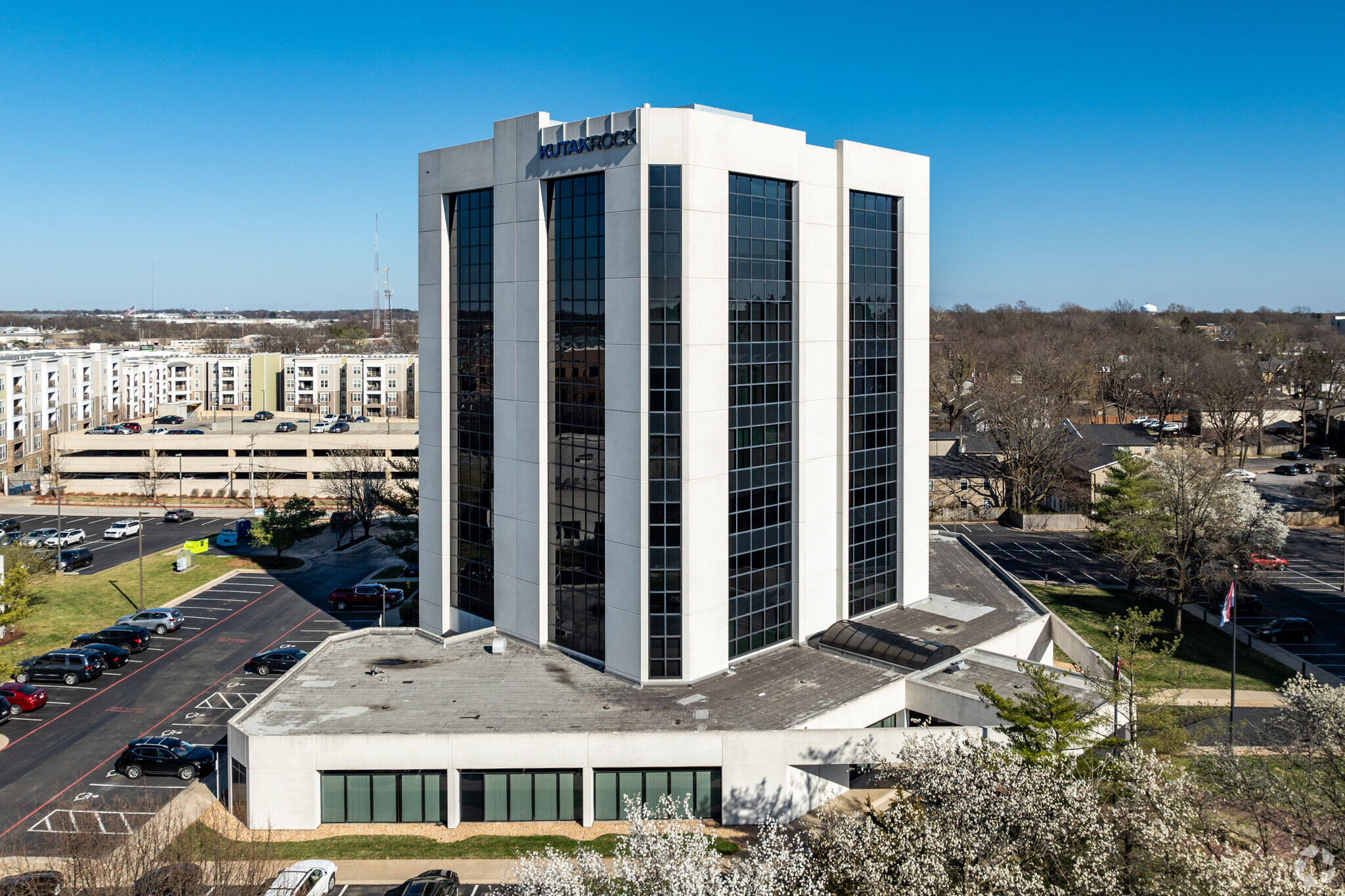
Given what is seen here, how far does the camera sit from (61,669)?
163 feet

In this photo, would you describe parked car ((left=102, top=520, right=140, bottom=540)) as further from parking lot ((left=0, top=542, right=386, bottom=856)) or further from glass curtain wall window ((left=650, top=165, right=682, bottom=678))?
glass curtain wall window ((left=650, top=165, right=682, bottom=678))

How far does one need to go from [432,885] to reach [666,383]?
2129 centimetres

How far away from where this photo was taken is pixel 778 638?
45.3 metres

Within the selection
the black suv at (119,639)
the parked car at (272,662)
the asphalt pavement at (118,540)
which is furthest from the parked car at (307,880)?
the asphalt pavement at (118,540)

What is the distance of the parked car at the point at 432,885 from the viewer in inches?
1175

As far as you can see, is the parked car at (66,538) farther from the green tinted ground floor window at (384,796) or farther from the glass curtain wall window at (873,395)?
the glass curtain wall window at (873,395)

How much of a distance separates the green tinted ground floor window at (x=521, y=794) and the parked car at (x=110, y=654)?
28.5 metres

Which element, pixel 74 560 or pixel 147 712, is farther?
pixel 74 560

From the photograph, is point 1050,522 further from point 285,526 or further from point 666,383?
point 285,526

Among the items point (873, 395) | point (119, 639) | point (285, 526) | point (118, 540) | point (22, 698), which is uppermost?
point (873, 395)

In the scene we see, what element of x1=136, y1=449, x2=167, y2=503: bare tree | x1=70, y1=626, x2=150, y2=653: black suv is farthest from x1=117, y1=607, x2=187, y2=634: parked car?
x1=136, y1=449, x2=167, y2=503: bare tree

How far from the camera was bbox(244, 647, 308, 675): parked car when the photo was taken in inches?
2023

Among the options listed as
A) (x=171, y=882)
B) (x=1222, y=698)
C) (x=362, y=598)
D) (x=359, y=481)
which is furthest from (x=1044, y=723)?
(x=359, y=481)

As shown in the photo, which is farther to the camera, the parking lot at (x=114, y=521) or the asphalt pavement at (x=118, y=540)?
the parking lot at (x=114, y=521)
